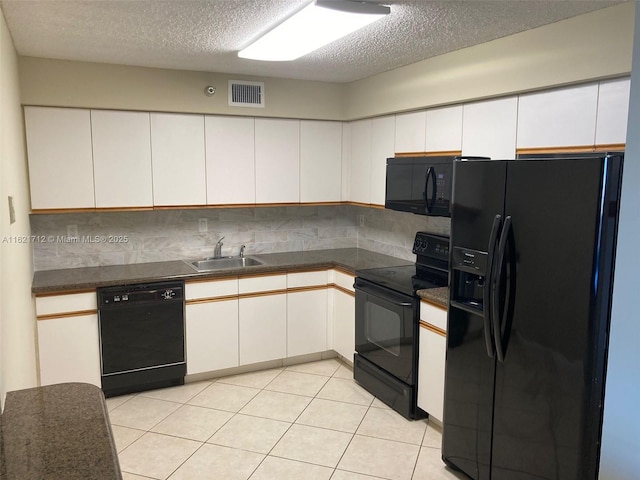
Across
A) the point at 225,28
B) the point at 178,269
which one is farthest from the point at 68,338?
the point at 225,28

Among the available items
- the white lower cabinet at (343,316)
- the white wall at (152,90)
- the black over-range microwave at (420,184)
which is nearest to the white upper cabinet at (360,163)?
the white wall at (152,90)

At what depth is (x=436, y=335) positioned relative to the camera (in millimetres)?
2998

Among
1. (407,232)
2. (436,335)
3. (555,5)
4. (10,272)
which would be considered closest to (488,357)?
(436,335)

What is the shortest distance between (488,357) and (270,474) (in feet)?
4.28

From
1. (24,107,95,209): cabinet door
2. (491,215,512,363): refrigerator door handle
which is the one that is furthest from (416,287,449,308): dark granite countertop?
(24,107,95,209): cabinet door

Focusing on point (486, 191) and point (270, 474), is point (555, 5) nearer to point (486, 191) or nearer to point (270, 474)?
point (486, 191)

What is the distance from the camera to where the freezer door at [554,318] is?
194cm

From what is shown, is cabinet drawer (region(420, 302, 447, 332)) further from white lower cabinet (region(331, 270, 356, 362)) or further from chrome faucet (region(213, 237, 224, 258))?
chrome faucet (region(213, 237, 224, 258))

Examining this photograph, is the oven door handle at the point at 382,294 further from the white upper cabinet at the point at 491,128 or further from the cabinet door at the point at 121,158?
the cabinet door at the point at 121,158

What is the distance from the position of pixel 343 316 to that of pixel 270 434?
4.02 feet

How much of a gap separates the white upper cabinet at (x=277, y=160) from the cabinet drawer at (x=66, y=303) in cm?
148

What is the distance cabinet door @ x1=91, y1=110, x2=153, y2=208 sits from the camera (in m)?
3.57

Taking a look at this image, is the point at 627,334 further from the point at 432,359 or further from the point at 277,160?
the point at 277,160

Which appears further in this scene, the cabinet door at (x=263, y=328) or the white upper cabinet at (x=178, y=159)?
the cabinet door at (x=263, y=328)
